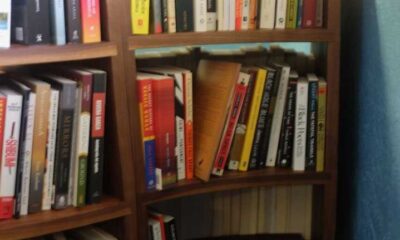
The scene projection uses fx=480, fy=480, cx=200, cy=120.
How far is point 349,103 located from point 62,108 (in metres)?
0.79

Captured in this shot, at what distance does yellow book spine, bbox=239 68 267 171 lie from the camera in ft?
3.94

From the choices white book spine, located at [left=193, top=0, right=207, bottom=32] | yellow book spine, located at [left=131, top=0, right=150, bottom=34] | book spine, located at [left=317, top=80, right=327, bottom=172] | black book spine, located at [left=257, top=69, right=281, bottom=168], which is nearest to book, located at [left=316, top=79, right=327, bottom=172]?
book spine, located at [left=317, top=80, right=327, bottom=172]

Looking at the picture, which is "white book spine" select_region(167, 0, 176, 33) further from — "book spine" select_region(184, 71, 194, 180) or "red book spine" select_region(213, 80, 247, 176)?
"red book spine" select_region(213, 80, 247, 176)

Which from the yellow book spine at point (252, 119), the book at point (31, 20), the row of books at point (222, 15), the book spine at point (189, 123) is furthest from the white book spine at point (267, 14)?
the book at point (31, 20)

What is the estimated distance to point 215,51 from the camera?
138cm

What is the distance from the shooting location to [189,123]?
1179 mm

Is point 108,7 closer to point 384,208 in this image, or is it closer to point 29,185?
point 29,185

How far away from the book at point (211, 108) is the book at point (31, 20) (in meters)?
0.42

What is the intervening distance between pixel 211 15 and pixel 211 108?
0.23 m

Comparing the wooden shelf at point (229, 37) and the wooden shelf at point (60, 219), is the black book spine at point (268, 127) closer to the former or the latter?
the wooden shelf at point (229, 37)

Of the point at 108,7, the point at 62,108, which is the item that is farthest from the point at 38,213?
the point at 108,7

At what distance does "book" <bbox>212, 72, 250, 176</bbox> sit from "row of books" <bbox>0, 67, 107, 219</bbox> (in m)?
0.31

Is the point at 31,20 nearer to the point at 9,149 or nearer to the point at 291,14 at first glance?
the point at 9,149

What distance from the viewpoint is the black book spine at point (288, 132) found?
4.07ft
